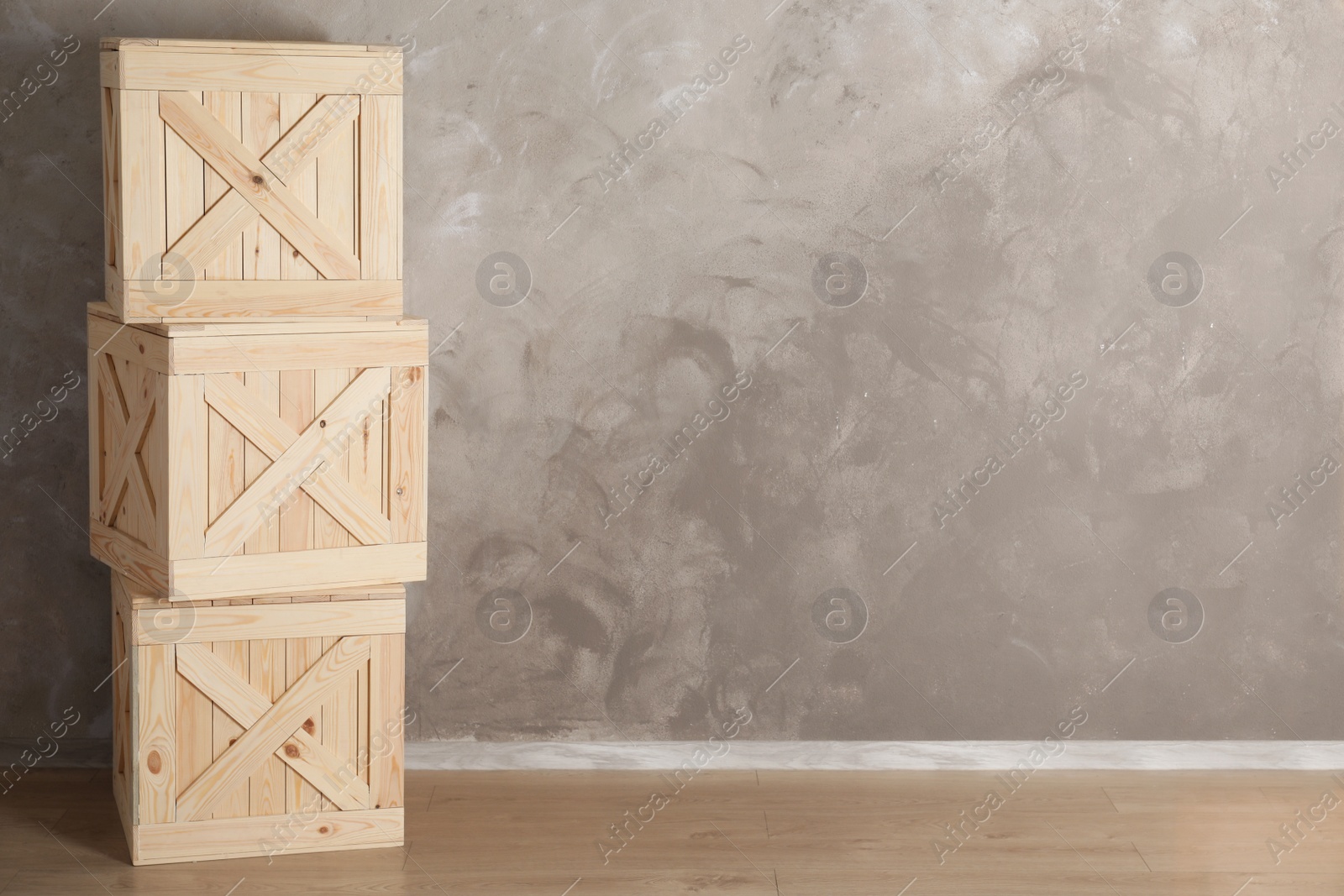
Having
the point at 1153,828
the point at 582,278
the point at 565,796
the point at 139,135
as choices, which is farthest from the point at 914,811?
the point at 139,135

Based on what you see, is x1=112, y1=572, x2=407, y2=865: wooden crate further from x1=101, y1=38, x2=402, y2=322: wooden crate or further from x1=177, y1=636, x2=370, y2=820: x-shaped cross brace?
x1=101, y1=38, x2=402, y2=322: wooden crate

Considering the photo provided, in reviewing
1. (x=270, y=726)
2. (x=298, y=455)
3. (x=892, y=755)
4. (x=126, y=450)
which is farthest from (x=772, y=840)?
(x=126, y=450)

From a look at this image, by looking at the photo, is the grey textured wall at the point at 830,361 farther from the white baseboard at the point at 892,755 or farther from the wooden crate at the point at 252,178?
the wooden crate at the point at 252,178

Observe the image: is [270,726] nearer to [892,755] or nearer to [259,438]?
[259,438]

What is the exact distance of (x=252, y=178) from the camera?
276 centimetres

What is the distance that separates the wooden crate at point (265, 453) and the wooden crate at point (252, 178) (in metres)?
0.10

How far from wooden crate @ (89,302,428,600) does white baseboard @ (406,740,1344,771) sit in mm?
771

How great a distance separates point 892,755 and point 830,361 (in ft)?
3.79

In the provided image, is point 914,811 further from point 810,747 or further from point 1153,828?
point 1153,828

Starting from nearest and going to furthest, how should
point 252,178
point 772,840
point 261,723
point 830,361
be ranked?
point 252,178 → point 261,723 → point 772,840 → point 830,361

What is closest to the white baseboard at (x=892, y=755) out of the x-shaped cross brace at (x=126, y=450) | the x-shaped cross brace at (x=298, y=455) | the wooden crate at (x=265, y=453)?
the wooden crate at (x=265, y=453)

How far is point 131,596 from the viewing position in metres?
2.83

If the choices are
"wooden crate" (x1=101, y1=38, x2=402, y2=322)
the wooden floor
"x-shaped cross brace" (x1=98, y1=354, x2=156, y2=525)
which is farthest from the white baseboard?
"wooden crate" (x1=101, y1=38, x2=402, y2=322)

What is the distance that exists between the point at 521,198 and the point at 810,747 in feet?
5.79
